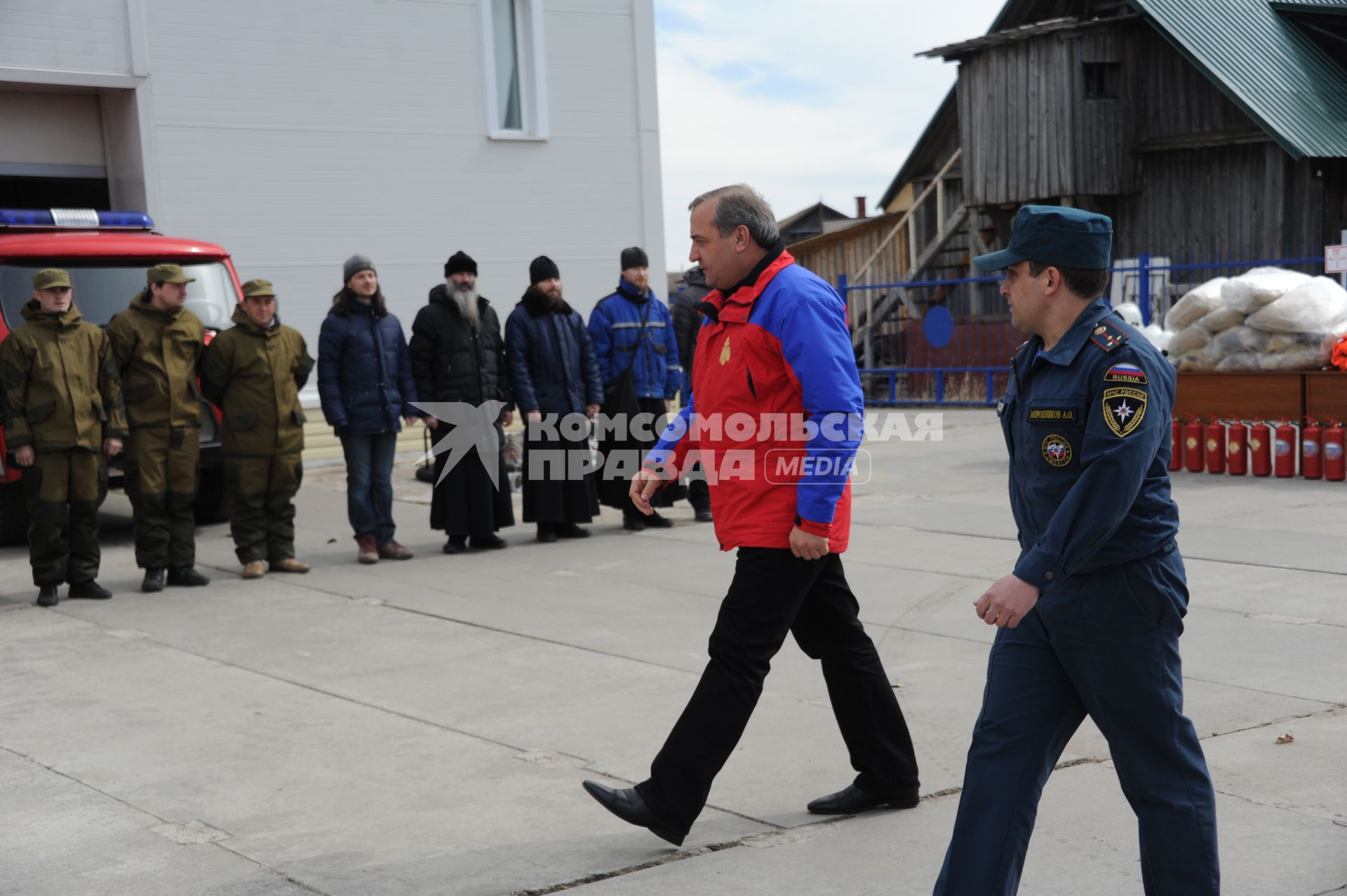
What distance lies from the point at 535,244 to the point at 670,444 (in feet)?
44.4

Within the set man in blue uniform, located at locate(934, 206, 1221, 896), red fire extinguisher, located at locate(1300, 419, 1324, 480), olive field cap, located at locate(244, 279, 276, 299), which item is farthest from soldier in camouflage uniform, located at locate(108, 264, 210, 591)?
red fire extinguisher, located at locate(1300, 419, 1324, 480)

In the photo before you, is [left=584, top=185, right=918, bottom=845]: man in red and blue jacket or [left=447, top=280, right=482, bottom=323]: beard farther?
[left=447, top=280, right=482, bottom=323]: beard

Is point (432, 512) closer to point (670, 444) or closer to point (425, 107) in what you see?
point (670, 444)

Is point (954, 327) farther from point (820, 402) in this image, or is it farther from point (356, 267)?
point (820, 402)

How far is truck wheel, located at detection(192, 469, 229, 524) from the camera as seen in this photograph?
12.2 metres

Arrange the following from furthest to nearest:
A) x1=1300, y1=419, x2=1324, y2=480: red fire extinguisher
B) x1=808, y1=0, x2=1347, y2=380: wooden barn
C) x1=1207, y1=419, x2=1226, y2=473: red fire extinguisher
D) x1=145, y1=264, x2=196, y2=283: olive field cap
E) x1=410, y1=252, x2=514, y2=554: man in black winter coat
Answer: x1=808, y1=0, x2=1347, y2=380: wooden barn → x1=1207, y1=419, x2=1226, y2=473: red fire extinguisher → x1=1300, y1=419, x2=1324, y2=480: red fire extinguisher → x1=410, y1=252, x2=514, y2=554: man in black winter coat → x1=145, y1=264, x2=196, y2=283: olive field cap

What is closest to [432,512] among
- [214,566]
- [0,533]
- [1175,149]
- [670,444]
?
[214,566]

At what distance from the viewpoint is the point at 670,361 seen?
10828 mm

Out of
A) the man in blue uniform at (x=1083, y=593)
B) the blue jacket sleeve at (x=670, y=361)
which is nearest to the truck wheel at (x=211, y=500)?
the blue jacket sleeve at (x=670, y=361)

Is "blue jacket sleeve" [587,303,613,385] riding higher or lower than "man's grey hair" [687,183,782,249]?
lower

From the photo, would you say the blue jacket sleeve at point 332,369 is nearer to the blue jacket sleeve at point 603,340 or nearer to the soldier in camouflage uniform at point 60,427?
the soldier in camouflage uniform at point 60,427

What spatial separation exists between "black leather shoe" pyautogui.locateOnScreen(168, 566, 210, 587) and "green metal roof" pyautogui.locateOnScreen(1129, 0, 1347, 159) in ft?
64.4

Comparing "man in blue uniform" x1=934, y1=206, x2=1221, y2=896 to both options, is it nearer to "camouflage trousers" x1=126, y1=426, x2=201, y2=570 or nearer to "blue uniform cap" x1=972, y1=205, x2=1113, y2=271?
"blue uniform cap" x1=972, y1=205, x2=1113, y2=271

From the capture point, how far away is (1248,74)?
2488 cm
